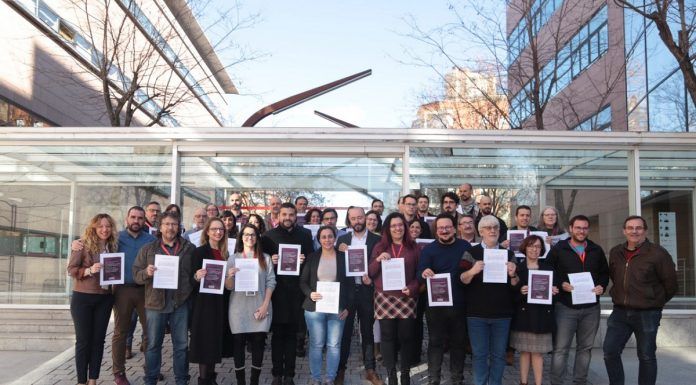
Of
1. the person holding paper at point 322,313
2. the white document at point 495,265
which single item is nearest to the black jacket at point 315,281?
the person holding paper at point 322,313

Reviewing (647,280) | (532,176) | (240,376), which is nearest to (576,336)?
(647,280)

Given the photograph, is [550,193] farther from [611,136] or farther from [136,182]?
[136,182]

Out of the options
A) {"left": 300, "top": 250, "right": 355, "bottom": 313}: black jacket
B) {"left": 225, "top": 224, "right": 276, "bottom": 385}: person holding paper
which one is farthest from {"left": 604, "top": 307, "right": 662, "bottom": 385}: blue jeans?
{"left": 225, "top": 224, "right": 276, "bottom": 385}: person holding paper

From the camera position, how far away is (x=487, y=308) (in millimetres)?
6324

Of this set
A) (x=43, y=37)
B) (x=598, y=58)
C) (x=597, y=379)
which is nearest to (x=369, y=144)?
(x=597, y=379)

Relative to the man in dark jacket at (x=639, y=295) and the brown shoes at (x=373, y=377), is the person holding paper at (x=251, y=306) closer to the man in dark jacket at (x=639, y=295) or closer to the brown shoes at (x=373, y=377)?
the brown shoes at (x=373, y=377)

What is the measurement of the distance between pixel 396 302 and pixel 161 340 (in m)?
2.60

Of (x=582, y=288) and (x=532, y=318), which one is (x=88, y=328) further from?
(x=582, y=288)

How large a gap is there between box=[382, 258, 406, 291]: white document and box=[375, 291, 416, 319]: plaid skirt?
0.49 ft

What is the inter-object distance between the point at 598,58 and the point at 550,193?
419 inches

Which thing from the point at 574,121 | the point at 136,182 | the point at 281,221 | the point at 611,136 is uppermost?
the point at 574,121

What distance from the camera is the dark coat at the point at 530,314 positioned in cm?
645

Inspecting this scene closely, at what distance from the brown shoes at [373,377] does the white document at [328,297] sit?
1131 millimetres

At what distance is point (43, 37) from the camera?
19.7 m
